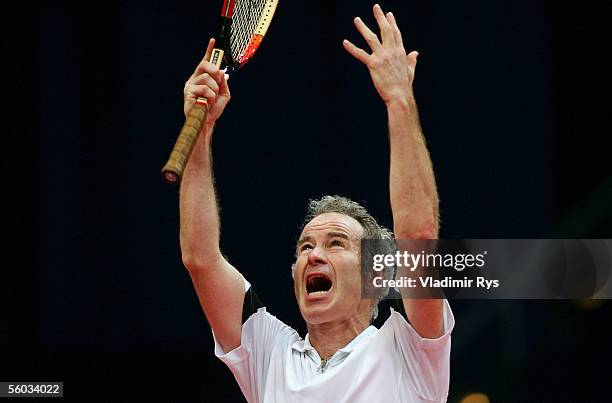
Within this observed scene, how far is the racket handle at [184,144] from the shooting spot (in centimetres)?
216

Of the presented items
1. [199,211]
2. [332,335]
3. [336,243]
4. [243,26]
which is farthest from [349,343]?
[243,26]

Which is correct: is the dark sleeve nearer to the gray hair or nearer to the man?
the man

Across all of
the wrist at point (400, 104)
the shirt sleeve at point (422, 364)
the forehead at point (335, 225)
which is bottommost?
the shirt sleeve at point (422, 364)

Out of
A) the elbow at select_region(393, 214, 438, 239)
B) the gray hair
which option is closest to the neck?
the gray hair

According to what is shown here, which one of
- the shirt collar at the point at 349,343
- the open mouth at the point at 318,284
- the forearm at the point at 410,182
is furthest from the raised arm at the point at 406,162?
the open mouth at the point at 318,284

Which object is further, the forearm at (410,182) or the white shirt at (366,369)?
Answer: the white shirt at (366,369)

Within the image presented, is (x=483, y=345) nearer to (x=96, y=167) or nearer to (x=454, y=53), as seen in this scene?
(x=454, y=53)

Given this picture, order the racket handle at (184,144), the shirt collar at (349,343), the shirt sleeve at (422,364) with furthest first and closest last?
the shirt collar at (349,343), the shirt sleeve at (422,364), the racket handle at (184,144)

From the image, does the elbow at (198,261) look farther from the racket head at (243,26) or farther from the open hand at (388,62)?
the open hand at (388,62)

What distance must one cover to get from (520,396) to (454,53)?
1.34 meters

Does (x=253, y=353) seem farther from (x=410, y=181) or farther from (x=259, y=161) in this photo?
(x=259, y=161)

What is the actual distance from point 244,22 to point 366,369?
3.32 feet

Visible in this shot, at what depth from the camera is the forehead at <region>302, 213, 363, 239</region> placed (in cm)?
280

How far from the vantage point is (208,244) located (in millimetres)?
2674
